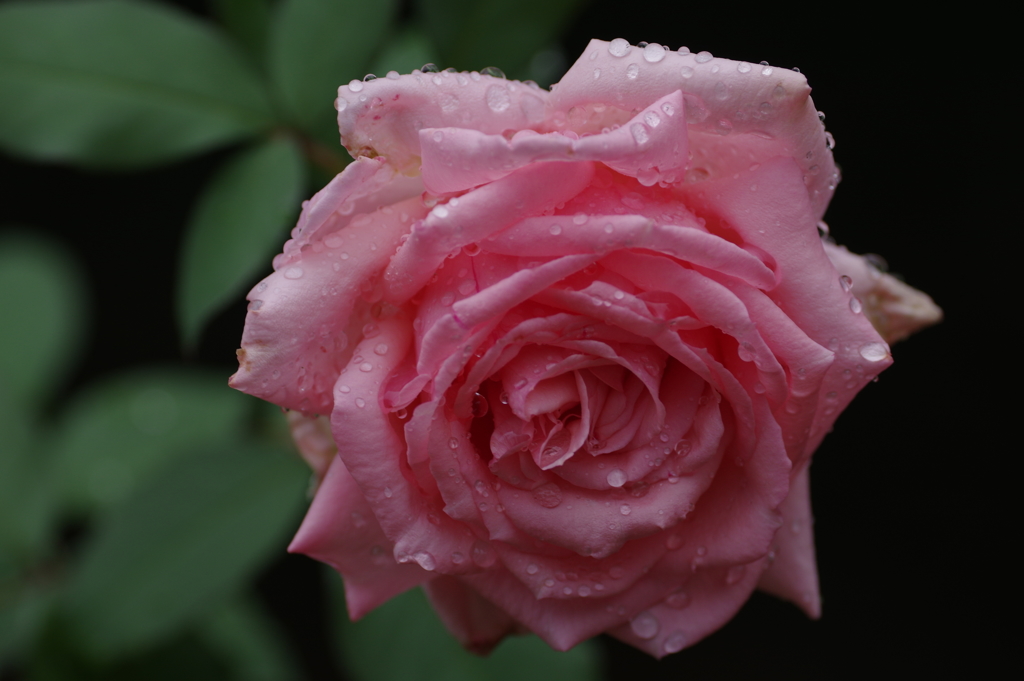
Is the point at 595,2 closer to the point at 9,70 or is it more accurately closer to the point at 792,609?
the point at 9,70

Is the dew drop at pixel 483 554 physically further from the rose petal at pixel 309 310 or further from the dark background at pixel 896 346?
the dark background at pixel 896 346

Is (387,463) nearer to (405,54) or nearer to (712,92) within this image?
(712,92)

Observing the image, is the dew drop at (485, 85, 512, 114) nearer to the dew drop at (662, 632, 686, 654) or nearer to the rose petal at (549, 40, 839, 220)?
the rose petal at (549, 40, 839, 220)

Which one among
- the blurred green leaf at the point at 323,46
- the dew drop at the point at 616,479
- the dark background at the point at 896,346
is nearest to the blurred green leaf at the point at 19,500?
the dark background at the point at 896,346

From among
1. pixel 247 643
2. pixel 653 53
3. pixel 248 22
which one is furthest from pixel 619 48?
pixel 247 643

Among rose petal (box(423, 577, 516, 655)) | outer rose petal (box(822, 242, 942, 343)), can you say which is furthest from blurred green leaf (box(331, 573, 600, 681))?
outer rose petal (box(822, 242, 942, 343))

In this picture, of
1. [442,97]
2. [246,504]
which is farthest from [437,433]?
[246,504]
